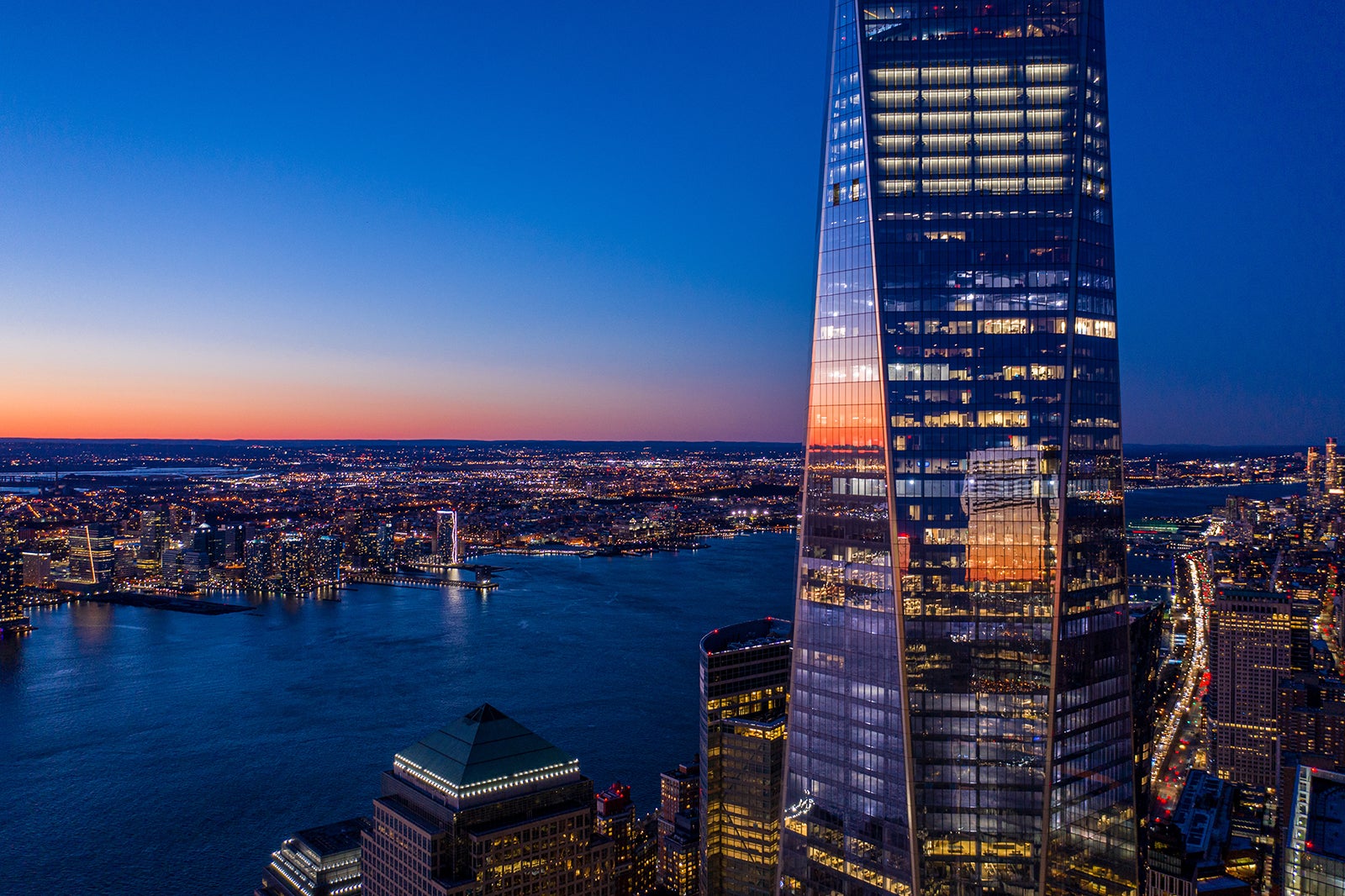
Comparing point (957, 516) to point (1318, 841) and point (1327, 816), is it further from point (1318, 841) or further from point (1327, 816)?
point (1327, 816)

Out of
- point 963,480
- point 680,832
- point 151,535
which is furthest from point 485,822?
point 151,535

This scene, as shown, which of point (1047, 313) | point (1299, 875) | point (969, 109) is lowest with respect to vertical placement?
point (1299, 875)

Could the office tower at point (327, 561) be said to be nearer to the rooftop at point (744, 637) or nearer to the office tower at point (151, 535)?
the office tower at point (151, 535)

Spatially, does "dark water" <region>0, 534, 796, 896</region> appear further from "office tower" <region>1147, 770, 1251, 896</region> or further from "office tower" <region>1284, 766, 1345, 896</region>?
"office tower" <region>1284, 766, 1345, 896</region>

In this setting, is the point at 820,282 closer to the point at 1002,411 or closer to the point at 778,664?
the point at 1002,411

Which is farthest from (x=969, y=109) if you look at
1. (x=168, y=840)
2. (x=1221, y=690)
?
(x=1221, y=690)

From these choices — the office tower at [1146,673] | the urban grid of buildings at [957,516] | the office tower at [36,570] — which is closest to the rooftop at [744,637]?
the urban grid of buildings at [957,516]
